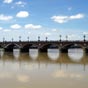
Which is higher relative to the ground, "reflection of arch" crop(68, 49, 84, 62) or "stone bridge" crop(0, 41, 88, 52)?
"stone bridge" crop(0, 41, 88, 52)

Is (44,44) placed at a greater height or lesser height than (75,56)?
greater

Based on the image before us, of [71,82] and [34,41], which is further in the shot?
[34,41]

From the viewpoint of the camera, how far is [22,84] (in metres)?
18.1

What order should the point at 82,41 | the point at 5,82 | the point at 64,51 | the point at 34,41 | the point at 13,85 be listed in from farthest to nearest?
the point at 34,41 → the point at 64,51 → the point at 82,41 → the point at 5,82 → the point at 13,85

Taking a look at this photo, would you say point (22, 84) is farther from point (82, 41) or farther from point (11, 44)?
point (11, 44)

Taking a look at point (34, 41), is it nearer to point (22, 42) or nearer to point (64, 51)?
point (22, 42)

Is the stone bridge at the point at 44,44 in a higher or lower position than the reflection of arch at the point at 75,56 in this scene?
higher

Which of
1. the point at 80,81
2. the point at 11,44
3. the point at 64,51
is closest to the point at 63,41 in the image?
the point at 64,51

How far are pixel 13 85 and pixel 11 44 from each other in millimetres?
53912

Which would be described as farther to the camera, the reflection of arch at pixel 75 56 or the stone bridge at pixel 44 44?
the stone bridge at pixel 44 44

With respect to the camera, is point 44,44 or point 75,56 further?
point 44,44

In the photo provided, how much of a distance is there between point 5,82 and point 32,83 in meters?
2.17

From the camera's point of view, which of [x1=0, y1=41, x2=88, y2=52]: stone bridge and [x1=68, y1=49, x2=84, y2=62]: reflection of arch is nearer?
[x1=68, y1=49, x2=84, y2=62]: reflection of arch

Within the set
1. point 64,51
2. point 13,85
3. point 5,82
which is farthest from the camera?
point 64,51
